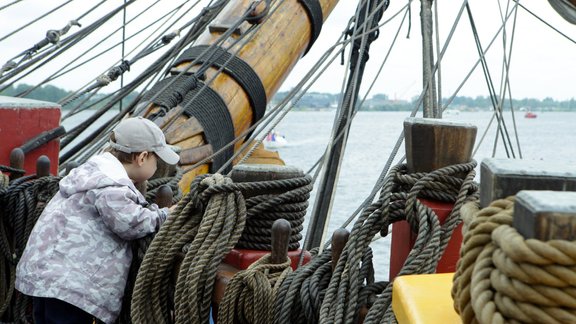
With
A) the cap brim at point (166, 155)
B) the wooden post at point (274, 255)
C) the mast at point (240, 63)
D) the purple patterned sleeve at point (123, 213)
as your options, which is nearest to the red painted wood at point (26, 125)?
the mast at point (240, 63)

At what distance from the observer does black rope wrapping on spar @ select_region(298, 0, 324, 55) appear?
5.89 m

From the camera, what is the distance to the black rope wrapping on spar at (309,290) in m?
2.34

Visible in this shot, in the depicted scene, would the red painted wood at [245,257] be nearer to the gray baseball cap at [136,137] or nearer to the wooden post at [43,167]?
the gray baseball cap at [136,137]

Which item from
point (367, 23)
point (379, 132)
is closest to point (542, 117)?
point (379, 132)

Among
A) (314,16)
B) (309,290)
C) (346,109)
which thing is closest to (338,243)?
(309,290)

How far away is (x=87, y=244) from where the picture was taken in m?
2.90

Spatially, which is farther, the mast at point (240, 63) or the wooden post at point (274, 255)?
the mast at point (240, 63)

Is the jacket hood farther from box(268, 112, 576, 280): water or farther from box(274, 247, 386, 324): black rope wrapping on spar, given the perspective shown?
box(268, 112, 576, 280): water

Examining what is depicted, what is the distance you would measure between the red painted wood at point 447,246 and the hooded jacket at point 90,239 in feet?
2.70

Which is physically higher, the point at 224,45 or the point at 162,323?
the point at 224,45

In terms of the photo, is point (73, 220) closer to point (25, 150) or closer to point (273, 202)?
point (273, 202)

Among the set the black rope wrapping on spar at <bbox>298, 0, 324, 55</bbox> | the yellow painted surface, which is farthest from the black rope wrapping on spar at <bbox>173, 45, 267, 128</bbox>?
the yellow painted surface

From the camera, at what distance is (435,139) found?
7.97ft

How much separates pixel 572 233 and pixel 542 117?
89480 millimetres
